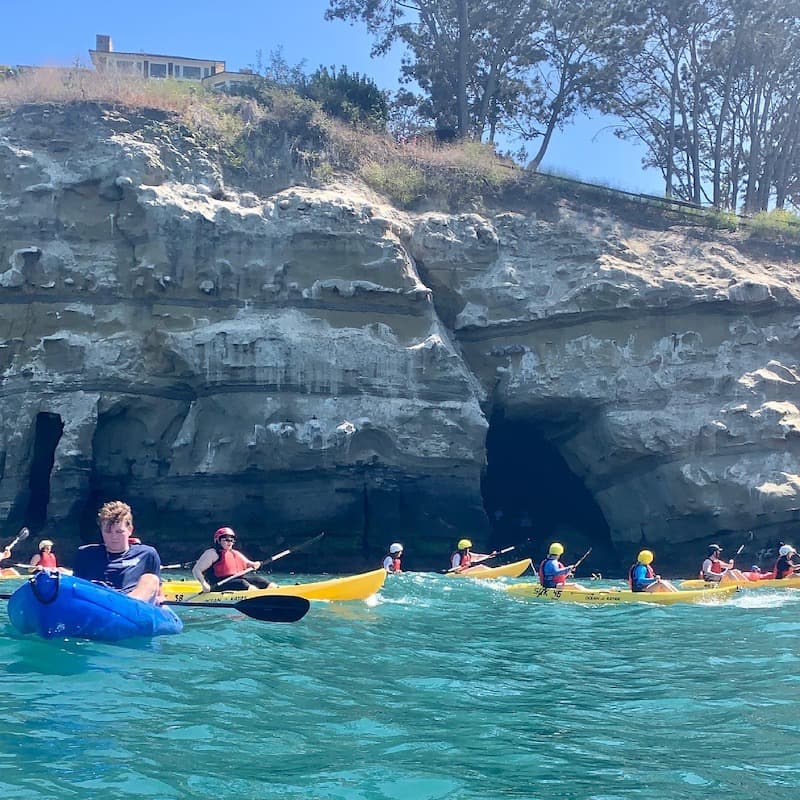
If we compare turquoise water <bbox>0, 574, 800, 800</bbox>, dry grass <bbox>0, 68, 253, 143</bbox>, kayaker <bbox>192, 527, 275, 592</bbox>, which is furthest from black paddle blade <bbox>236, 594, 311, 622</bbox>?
dry grass <bbox>0, 68, 253, 143</bbox>

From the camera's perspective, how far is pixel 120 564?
22.7ft

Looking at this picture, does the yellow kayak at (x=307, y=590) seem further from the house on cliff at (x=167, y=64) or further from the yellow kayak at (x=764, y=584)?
the house on cliff at (x=167, y=64)

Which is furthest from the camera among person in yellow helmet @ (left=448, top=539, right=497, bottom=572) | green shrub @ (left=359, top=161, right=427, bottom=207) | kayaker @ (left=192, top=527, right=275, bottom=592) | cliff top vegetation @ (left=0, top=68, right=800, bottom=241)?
green shrub @ (left=359, top=161, right=427, bottom=207)

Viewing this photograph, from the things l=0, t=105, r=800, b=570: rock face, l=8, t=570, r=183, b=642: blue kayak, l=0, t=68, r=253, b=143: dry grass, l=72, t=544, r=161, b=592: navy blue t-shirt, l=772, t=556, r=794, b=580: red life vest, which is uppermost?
l=0, t=68, r=253, b=143: dry grass

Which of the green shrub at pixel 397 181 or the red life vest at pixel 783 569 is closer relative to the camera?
the red life vest at pixel 783 569

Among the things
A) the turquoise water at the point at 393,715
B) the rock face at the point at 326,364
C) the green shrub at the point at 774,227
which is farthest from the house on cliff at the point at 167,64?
the turquoise water at the point at 393,715

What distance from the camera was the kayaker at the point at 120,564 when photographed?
6816 millimetres

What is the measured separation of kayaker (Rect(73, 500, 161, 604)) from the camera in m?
6.82

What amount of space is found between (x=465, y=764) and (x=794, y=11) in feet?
75.7

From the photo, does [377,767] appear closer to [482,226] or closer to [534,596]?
[534,596]

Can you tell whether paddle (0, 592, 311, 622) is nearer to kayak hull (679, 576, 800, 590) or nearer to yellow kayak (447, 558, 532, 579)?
kayak hull (679, 576, 800, 590)

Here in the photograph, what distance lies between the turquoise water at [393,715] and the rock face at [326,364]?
8.83m

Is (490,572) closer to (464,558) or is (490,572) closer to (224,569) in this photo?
(464,558)

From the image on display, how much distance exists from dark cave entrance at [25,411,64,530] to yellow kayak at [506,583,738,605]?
10.1 meters
